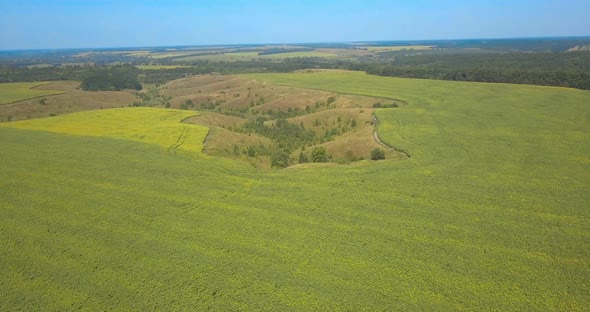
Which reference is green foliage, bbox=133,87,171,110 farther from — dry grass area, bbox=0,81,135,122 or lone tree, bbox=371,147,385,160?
lone tree, bbox=371,147,385,160

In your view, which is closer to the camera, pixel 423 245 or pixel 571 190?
pixel 423 245

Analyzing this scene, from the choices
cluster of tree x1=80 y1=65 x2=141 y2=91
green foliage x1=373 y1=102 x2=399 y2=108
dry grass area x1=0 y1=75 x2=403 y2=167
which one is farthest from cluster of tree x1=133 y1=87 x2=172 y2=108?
green foliage x1=373 y1=102 x2=399 y2=108

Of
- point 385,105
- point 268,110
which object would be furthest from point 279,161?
point 268,110

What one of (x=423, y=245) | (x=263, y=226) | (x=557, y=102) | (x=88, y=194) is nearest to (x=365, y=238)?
(x=423, y=245)

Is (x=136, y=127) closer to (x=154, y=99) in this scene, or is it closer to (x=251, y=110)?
(x=251, y=110)

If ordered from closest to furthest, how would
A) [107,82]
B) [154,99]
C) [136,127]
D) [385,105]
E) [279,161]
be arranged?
[279,161] < [136,127] < [385,105] < [154,99] < [107,82]

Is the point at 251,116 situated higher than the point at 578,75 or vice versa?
the point at 578,75

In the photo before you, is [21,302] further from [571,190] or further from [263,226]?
[571,190]

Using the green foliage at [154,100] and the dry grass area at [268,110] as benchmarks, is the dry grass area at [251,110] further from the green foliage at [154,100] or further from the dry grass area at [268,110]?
the green foliage at [154,100]
